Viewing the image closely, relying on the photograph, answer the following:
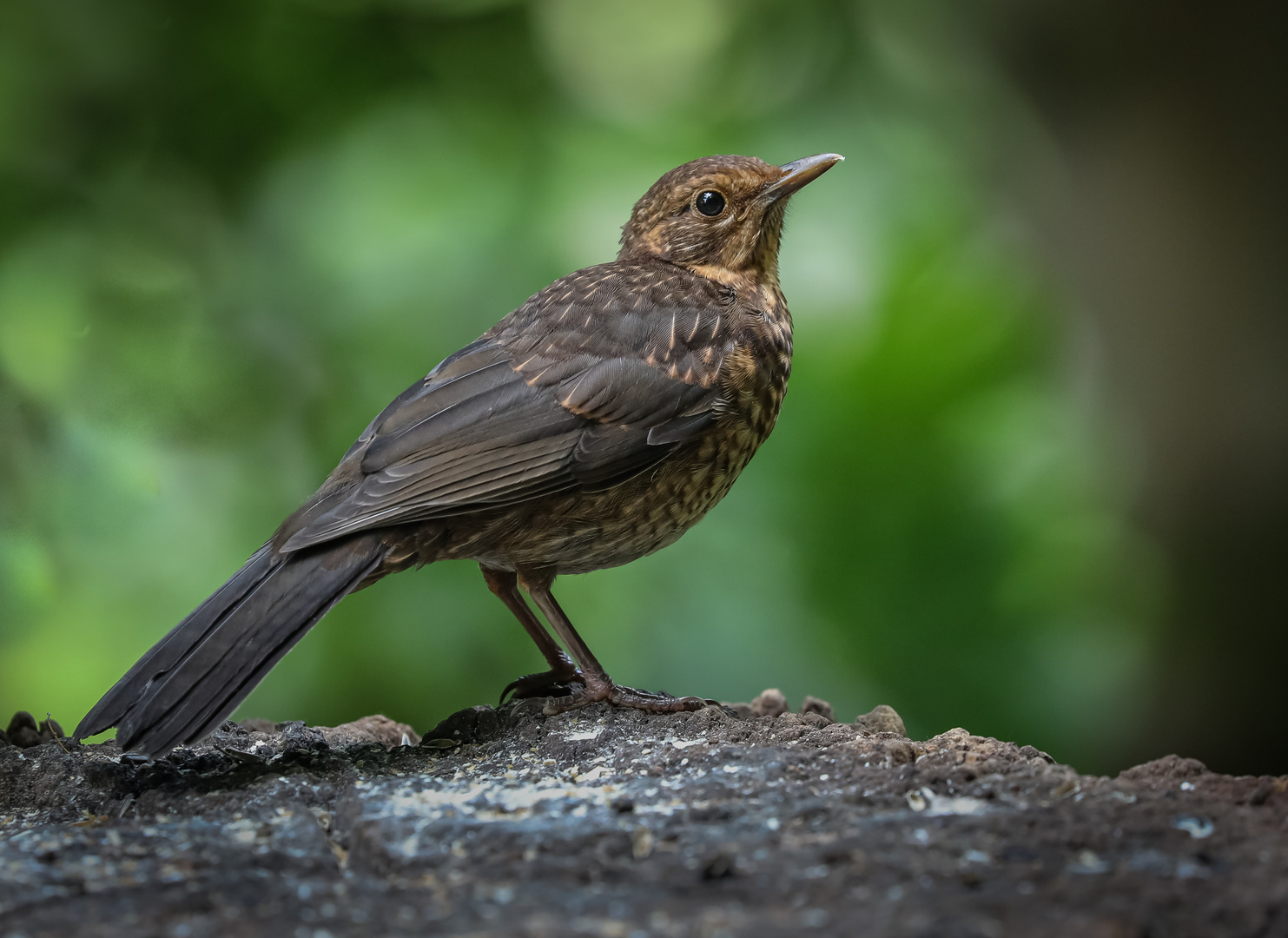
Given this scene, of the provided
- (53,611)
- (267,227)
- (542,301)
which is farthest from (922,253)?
(53,611)

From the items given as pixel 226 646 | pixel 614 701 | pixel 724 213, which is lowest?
pixel 614 701

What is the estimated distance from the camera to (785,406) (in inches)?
173

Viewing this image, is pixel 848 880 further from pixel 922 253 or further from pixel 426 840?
pixel 922 253

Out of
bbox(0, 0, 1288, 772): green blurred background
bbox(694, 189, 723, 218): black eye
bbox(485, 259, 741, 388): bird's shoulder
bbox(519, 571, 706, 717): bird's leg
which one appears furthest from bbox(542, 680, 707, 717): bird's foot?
bbox(694, 189, 723, 218): black eye

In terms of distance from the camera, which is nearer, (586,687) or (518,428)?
(518,428)

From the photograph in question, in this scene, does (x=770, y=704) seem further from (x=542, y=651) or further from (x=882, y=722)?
(x=542, y=651)

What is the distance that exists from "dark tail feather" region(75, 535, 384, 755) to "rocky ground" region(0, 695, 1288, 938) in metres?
0.15

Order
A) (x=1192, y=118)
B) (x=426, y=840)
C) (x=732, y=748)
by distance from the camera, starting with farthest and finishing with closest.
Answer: (x=1192, y=118)
(x=732, y=748)
(x=426, y=840)

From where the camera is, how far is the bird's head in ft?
11.5

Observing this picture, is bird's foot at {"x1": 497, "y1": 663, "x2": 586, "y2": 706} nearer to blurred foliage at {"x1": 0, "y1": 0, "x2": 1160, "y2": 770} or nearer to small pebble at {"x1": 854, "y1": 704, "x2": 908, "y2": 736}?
small pebble at {"x1": 854, "y1": 704, "x2": 908, "y2": 736}

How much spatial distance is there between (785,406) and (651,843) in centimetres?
274

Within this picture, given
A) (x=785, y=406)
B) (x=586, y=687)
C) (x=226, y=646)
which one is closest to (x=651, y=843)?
(x=226, y=646)

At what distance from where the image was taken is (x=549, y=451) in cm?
289

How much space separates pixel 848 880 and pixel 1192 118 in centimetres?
369
